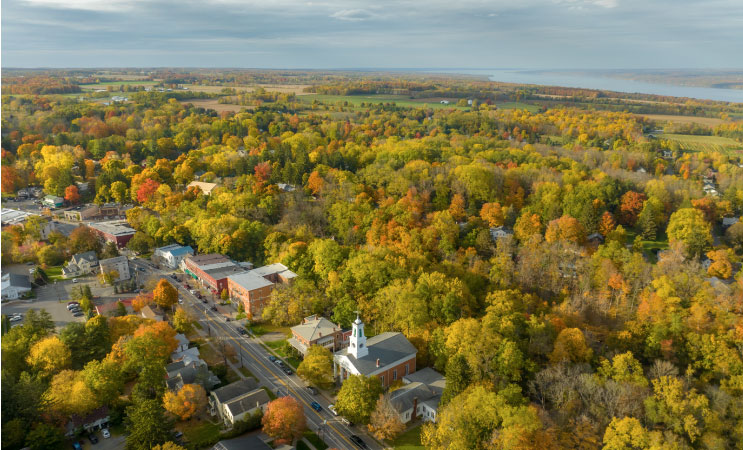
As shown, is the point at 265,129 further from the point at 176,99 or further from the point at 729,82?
the point at 729,82

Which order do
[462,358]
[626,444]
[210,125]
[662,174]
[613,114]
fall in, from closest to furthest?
1. [626,444]
2. [462,358]
3. [662,174]
4. [210,125]
5. [613,114]

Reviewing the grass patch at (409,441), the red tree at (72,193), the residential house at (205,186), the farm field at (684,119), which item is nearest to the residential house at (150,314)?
the grass patch at (409,441)

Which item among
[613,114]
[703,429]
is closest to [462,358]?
[703,429]

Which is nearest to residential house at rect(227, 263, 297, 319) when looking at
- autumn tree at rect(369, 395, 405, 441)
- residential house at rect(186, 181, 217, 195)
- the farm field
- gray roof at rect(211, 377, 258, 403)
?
gray roof at rect(211, 377, 258, 403)

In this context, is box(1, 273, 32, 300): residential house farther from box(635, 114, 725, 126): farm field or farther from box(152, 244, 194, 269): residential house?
box(635, 114, 725, 126): farm field

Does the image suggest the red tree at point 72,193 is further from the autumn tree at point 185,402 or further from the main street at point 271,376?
the autumn tree at point 185,402

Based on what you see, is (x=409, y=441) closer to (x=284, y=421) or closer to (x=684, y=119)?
(x=284, y=421)

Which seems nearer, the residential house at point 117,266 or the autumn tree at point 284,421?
the autumn tree at point 284,421
